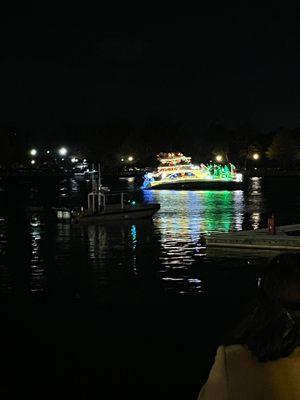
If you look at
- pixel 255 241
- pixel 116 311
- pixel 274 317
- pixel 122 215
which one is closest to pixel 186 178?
pixel 122 215

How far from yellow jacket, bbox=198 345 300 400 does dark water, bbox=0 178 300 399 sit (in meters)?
10.0

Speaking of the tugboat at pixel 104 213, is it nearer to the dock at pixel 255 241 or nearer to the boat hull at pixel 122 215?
the boat hull at pixel 122 215

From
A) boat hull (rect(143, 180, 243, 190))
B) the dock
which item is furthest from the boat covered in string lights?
the dock

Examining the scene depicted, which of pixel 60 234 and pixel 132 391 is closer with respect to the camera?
pixel 132 391

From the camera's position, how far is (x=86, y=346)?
15.6 metres

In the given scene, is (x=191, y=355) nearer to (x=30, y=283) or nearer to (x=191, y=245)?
(x=30, y=283)

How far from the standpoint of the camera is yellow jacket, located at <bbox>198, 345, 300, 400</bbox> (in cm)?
282

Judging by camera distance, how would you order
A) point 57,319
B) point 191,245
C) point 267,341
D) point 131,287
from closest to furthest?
point 267,341, point 57,319, point 131,287, point 191,245

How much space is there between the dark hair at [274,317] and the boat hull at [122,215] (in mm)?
44285

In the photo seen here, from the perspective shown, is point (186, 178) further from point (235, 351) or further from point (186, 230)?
point (235, 351)

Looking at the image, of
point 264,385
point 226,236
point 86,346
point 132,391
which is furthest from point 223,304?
point 264,385

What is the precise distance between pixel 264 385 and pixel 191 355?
12241 millimetres

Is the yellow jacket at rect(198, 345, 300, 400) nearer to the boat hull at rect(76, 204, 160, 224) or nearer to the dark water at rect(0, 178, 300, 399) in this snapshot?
the dark water at rect(0, 178, 300, 399)

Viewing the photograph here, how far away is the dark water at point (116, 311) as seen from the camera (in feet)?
44.5
